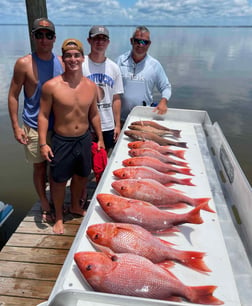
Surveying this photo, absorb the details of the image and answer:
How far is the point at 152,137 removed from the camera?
3291 millimetres

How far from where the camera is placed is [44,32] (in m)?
2.80

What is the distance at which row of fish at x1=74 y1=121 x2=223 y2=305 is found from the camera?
1500mm

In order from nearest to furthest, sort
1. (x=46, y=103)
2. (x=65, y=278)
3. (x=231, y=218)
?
(x=65, y=278)
(x=231, y=218)
(x=46, y=103)

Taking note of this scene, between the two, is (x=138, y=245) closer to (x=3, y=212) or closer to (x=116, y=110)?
Answer: (x=116, y=110)

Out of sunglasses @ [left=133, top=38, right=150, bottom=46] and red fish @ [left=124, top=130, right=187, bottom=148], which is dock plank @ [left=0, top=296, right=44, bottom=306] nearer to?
red fish @ [left=124, top=130, right=187, bottom=148]

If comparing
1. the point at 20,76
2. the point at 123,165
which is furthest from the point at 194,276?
the point at 20,76

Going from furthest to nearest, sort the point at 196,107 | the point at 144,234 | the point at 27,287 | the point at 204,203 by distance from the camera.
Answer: the point at 196,107 < the point at 27,287 < the point at 204,203 < the point at 144,234

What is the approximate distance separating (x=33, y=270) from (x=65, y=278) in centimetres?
156

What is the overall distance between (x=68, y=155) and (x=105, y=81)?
1087 mm

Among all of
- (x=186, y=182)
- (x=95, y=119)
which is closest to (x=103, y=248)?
(x=186, y=182)

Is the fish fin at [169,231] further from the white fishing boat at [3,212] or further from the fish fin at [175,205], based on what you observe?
the white fishing boat at [3,212]

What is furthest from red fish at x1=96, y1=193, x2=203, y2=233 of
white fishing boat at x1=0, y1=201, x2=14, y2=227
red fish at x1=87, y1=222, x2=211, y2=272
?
white fishing boat at x1=0, y1=201, x2=14, y2=227

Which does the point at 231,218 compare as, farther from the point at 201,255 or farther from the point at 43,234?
the point at 43,234

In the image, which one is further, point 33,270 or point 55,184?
point 55,184
